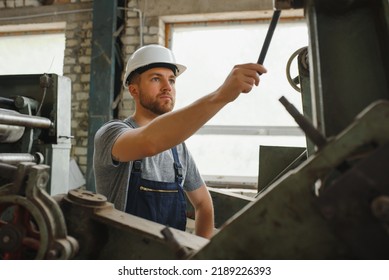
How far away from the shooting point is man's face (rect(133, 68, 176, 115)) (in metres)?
1.77

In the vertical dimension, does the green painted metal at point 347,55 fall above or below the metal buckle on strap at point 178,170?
above

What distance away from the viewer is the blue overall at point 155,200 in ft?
4.97

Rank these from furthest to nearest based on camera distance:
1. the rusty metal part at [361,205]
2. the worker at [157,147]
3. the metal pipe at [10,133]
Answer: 1. the metal pipe at [10,133]
2. the worker at [157,147]
3. the rusty metal part at [361,205]

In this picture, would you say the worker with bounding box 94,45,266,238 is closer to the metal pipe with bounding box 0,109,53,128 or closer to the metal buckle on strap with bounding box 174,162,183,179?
the metal buckle on strap with bounding box 174,162,183,179

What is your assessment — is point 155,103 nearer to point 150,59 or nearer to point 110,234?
point 150,59

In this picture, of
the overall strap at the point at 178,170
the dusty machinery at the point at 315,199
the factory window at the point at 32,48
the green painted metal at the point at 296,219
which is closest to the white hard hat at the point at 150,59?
the overall strap at the point at 178,170

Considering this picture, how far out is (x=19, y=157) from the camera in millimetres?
1925

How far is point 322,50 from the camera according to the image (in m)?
0.87

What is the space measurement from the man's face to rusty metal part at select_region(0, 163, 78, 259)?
3.30 feet

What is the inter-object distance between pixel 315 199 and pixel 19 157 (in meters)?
1.77

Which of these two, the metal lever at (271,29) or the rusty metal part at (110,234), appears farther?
the metal lever at (271,29)

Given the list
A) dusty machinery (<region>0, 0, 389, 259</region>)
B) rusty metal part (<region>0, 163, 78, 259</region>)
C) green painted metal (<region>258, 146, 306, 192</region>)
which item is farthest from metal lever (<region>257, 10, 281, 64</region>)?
green painted metal (<region>258, 146, 306, 192</region>)

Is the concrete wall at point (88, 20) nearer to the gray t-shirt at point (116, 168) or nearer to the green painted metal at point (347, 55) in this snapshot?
the gray t-shirt at point (116, 168)

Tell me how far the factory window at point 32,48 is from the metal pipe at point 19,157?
1976 mm
